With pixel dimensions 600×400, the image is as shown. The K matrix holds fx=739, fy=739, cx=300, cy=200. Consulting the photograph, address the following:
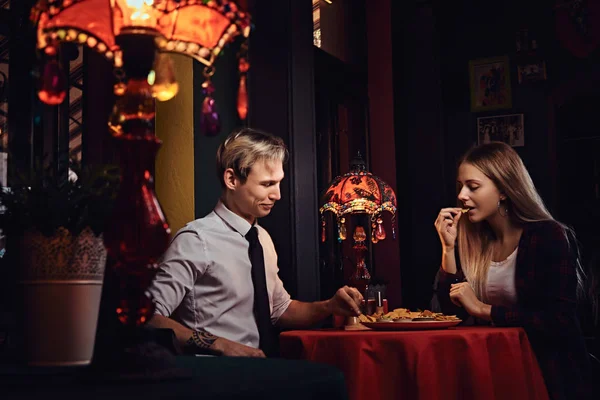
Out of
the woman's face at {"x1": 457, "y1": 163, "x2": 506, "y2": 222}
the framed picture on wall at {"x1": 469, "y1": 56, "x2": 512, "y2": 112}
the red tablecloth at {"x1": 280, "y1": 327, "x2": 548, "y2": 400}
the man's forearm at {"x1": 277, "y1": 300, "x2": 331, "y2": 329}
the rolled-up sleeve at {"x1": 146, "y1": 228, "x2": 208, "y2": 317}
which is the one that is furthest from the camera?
the framed picture on wall at {"x1": 469, "y1": 56, "x2": 512, "y2": 112}

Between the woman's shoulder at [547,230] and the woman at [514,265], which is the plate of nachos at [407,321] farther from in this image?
the woman's shoulder at [547,230]

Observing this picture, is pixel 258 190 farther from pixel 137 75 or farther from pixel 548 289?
pixel 137 75

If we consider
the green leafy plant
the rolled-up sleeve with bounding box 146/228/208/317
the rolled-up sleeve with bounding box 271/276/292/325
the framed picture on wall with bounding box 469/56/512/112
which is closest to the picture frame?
the framed picture on wall with bounding box 469/56/512/112

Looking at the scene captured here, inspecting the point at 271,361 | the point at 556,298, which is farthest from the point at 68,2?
the point at 556,298

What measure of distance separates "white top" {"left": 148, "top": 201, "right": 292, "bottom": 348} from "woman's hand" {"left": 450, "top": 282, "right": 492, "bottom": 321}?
74 cm

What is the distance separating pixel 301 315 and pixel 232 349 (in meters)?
0.69

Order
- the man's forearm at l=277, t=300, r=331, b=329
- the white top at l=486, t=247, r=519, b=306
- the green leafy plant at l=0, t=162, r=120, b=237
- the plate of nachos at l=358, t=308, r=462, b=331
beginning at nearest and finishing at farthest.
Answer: the green leafy plant at l=0, t=162, r=120, b=237 → the plate of nachos at l=358, t=308, r=462, b=331 → the man's forearm at l=277, t=300, r=331, b=329 → the white top at l=486, t=247, r=519, b=306

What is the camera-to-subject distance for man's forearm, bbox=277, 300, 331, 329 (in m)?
2.61

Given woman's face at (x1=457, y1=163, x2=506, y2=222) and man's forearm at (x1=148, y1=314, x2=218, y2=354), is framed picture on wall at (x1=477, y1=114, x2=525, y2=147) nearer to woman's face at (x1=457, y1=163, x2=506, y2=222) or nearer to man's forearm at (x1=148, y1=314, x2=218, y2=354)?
woman's face at (x1=457, y1=163, x2=506, y2=222)

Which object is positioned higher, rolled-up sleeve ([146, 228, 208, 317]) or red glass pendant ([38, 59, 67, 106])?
red glass pendant ([38, 59, 67, 106])

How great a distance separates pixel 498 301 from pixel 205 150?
1258 mm

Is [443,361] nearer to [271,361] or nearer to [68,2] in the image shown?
[271,361]

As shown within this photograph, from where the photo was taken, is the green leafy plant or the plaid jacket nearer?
the green leafy plant

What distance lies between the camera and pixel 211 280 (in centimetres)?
237
